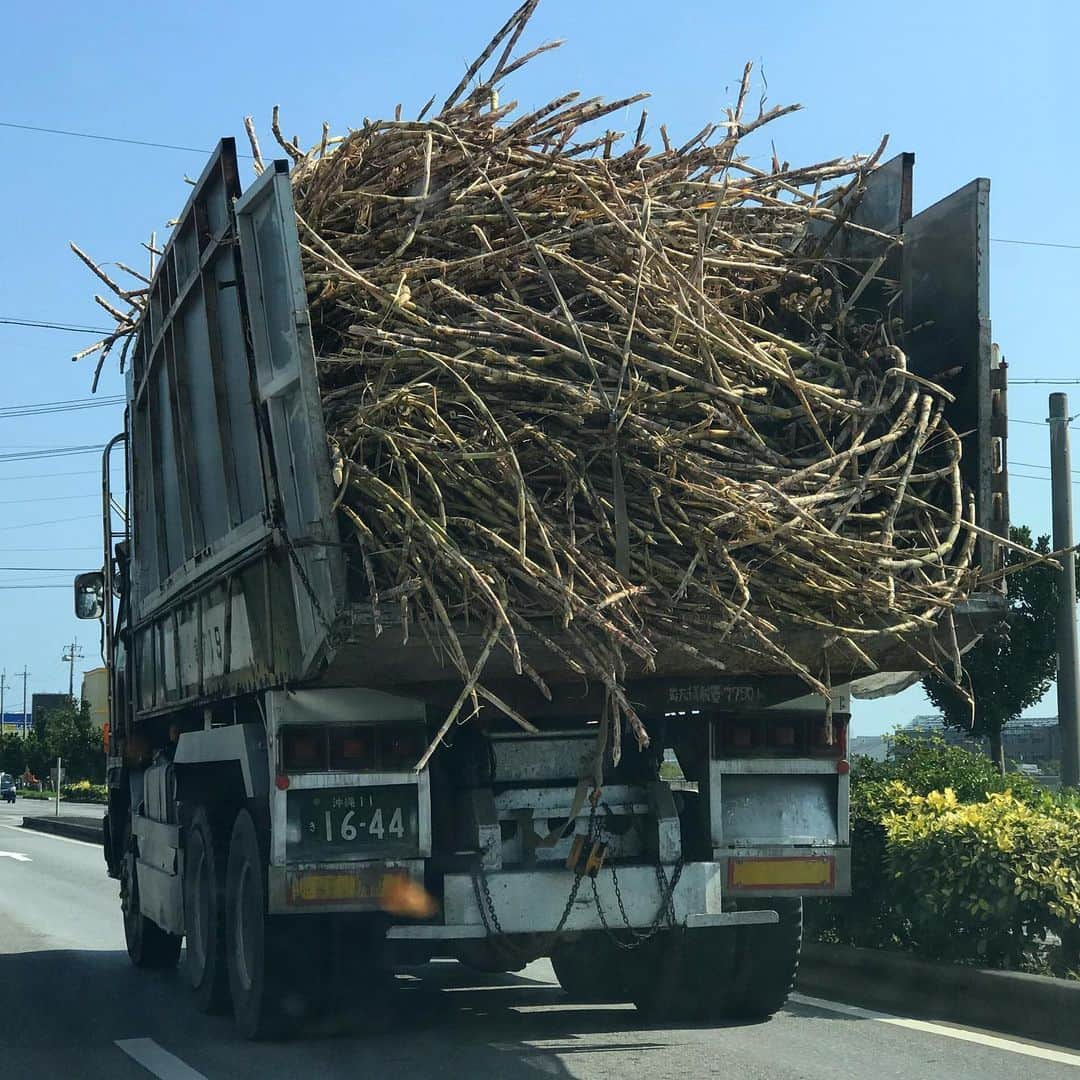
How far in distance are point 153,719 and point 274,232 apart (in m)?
4.85

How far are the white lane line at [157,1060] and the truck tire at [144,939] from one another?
2.67 m

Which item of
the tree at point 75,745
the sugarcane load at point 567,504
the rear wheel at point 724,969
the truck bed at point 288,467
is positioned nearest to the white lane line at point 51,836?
the truck bed at point 288,467

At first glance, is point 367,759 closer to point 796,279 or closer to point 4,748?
point 796,279

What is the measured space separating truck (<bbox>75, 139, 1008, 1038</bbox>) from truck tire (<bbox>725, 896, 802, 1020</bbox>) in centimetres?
1

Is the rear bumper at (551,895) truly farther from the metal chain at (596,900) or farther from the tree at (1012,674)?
the tree at (1012,674)

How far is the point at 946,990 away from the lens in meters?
7.89

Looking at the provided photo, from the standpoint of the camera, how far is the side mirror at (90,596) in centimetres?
1181

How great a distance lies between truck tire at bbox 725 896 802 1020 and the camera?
762 cm

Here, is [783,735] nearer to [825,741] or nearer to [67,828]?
[825,741]

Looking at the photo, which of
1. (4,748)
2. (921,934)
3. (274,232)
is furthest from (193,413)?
(4,748)

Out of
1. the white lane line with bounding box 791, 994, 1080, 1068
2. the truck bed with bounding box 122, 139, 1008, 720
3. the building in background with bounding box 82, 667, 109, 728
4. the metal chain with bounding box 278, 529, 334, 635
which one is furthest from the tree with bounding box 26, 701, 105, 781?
the metal chain with bounding box 278, 529, 334, 635

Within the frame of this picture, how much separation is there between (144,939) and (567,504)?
5.72m

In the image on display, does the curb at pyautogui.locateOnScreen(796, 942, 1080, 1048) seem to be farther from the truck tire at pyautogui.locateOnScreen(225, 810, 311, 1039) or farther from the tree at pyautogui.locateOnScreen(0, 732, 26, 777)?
the tree at pyautogui.locateOnScreen(0, 732, 26, 777)

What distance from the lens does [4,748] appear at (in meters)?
111
